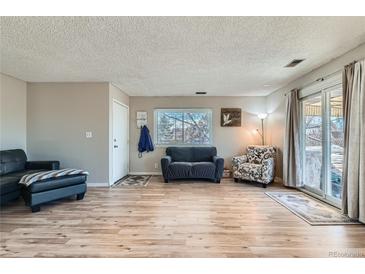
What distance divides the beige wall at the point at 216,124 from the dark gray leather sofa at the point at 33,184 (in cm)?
238

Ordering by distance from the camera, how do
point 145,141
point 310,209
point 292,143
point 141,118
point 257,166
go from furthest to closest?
point 141,118 < point 145,141 < point 257,166 < point 292,143 < point 310,209

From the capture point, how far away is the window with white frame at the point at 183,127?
20.3 feet

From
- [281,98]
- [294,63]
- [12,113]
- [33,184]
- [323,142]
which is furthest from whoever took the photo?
[281,98]

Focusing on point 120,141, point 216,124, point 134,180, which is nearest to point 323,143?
point 216,124

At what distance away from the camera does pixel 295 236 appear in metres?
2.37

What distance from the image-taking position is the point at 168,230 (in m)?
2.54

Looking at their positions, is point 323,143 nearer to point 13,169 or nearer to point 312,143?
point 312,143

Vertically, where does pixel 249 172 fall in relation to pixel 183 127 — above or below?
below

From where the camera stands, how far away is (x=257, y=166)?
190 inches

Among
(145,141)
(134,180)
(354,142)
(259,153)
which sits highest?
(354,142)

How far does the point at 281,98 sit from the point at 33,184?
5214 millimetres

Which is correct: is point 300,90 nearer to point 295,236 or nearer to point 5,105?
point 295,236

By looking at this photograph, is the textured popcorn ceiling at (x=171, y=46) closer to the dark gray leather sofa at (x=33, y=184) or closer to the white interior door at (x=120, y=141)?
the white interior door at (x=120, y=141)

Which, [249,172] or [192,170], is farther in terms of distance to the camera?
[192,170]
